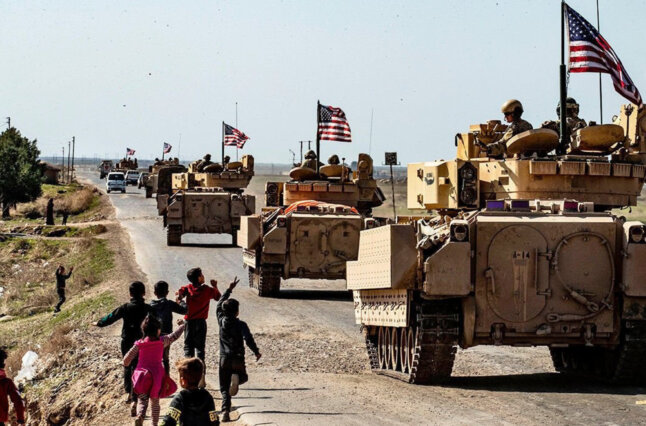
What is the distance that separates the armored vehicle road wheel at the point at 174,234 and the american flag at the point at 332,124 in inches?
315

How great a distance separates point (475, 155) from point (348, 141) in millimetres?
16119

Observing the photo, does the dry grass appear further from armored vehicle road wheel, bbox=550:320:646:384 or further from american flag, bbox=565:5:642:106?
armored vehicle road wheel, bbox=550:320:646:384

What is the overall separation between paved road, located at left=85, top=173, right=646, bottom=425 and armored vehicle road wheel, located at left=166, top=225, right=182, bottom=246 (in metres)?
15.7

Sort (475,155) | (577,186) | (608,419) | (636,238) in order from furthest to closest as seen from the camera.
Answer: (475,155) < (577,186) < (636,238) < (608,419)

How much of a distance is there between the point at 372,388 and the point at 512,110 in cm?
438

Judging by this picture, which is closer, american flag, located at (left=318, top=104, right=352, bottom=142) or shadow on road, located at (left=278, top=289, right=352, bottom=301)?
shadow on road, located at (left=278, top=289, right=352, bottom=301)

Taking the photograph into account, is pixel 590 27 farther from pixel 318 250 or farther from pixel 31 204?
pixel 31 204

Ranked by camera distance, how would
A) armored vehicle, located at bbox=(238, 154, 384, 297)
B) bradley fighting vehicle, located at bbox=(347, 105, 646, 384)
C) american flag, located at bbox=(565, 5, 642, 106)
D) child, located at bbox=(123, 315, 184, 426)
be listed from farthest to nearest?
1. armored vehicle, located at bbox=(238, 154, 384, 297)
2. american flag, located at bbox=(565, 5, 642, 106)
3. bradley fighting vehicle, located at bbox=(347, 105, 646, 384)
4. child, located at bbox=(123, 315, 184, 426)

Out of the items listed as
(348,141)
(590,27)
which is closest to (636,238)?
(590,27)

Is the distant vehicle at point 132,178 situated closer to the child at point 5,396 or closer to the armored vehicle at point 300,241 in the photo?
the armored vehicle at point 300,241

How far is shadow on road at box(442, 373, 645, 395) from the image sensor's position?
44.0 feet

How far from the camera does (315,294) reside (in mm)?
25984

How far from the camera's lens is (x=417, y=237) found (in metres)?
13.5

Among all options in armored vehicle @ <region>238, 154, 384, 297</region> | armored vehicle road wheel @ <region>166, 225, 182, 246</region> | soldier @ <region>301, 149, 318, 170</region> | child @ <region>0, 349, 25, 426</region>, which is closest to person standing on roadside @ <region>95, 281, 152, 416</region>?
child @ <region>0, 349, 25, 426</region>
